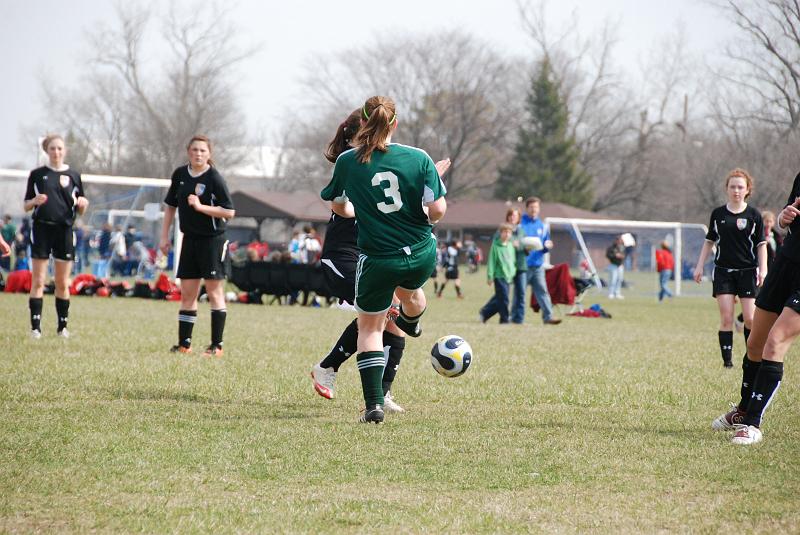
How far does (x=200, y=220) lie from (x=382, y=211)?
430 centimetres

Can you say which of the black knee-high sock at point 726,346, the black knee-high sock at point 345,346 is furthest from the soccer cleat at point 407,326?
the black knee-high sock at point 726,346

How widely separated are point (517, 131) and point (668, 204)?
11.5 metres

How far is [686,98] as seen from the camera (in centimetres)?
6444

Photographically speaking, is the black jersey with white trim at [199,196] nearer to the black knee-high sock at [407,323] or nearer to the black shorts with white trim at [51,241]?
the black shorts with white trim at [51,241]

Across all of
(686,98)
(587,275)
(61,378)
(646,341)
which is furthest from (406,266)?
(686,98)

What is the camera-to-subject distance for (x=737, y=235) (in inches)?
399

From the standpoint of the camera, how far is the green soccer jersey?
6.00 metres

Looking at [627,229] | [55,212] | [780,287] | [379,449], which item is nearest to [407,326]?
[379,449]

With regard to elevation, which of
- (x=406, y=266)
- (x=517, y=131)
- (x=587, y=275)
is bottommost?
(x=587, y=275)

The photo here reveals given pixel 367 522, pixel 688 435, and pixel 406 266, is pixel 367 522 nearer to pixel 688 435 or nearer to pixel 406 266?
pixel 406 266

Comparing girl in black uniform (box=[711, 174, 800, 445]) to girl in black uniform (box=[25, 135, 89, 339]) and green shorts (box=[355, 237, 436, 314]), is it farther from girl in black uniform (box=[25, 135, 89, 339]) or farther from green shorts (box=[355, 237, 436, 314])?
girl in black uniform (box=[25, 135, 89, 339])

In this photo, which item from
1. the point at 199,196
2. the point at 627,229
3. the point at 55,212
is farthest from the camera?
the point at 627,229

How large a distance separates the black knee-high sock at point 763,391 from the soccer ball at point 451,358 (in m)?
1.83

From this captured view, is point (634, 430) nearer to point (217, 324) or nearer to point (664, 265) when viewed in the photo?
point (217, 324)
